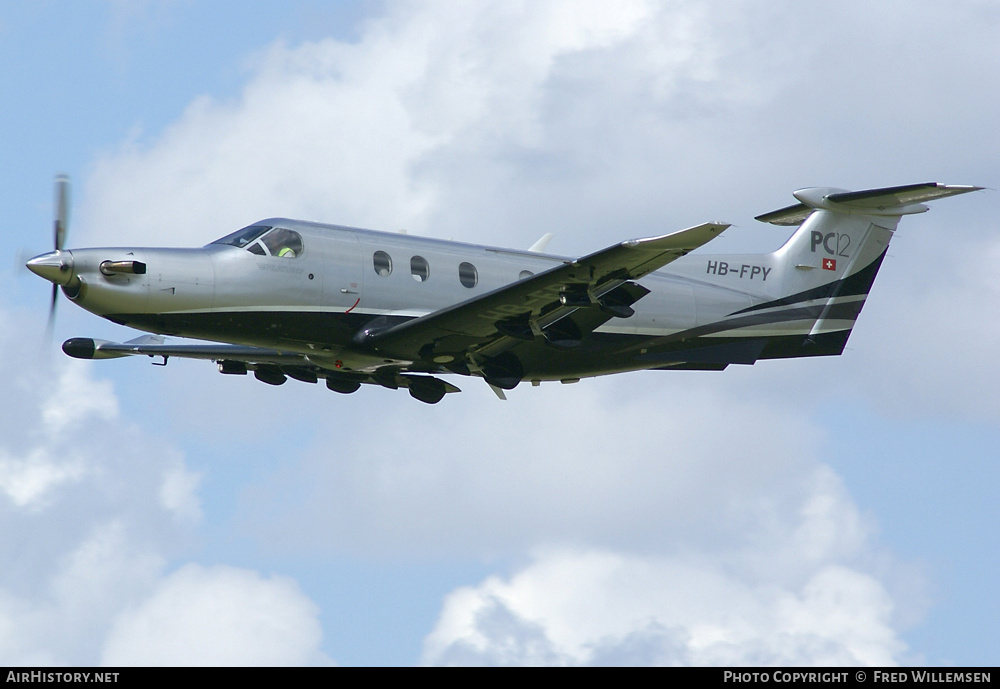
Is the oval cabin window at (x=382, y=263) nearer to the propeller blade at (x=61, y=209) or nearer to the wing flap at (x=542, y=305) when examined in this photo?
the wing flap at (x=542, y=305)

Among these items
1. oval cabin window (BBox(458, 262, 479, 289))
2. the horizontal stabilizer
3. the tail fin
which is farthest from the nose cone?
the horizontal stabilizer

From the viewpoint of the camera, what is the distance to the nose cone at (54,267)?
72.5ft

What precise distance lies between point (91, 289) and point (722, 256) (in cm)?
1285

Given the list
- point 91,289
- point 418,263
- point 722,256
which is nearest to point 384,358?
point 418,263

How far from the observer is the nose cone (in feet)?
72.5

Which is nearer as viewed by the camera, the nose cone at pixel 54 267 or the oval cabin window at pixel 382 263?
the nose cone at pixel 54 267

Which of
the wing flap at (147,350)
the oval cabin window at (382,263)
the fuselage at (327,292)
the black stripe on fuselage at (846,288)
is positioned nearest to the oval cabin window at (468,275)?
the fuselage at (327,292)

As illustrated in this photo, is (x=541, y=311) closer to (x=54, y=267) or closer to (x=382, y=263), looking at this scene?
(x=382, y=263)

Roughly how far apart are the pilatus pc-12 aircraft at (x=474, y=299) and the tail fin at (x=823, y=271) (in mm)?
36

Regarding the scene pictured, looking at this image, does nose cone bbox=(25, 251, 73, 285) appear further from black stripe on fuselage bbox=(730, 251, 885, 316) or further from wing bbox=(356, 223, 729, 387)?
black stripe on fuselage bbox=(730, 251, 885, 316)

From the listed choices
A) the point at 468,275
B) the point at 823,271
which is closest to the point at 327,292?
the point at 468,275

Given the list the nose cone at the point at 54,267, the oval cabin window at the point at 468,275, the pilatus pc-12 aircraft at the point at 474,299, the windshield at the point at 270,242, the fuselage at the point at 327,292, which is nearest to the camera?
the nose cone at the point at 54,267

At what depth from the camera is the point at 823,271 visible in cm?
2816
